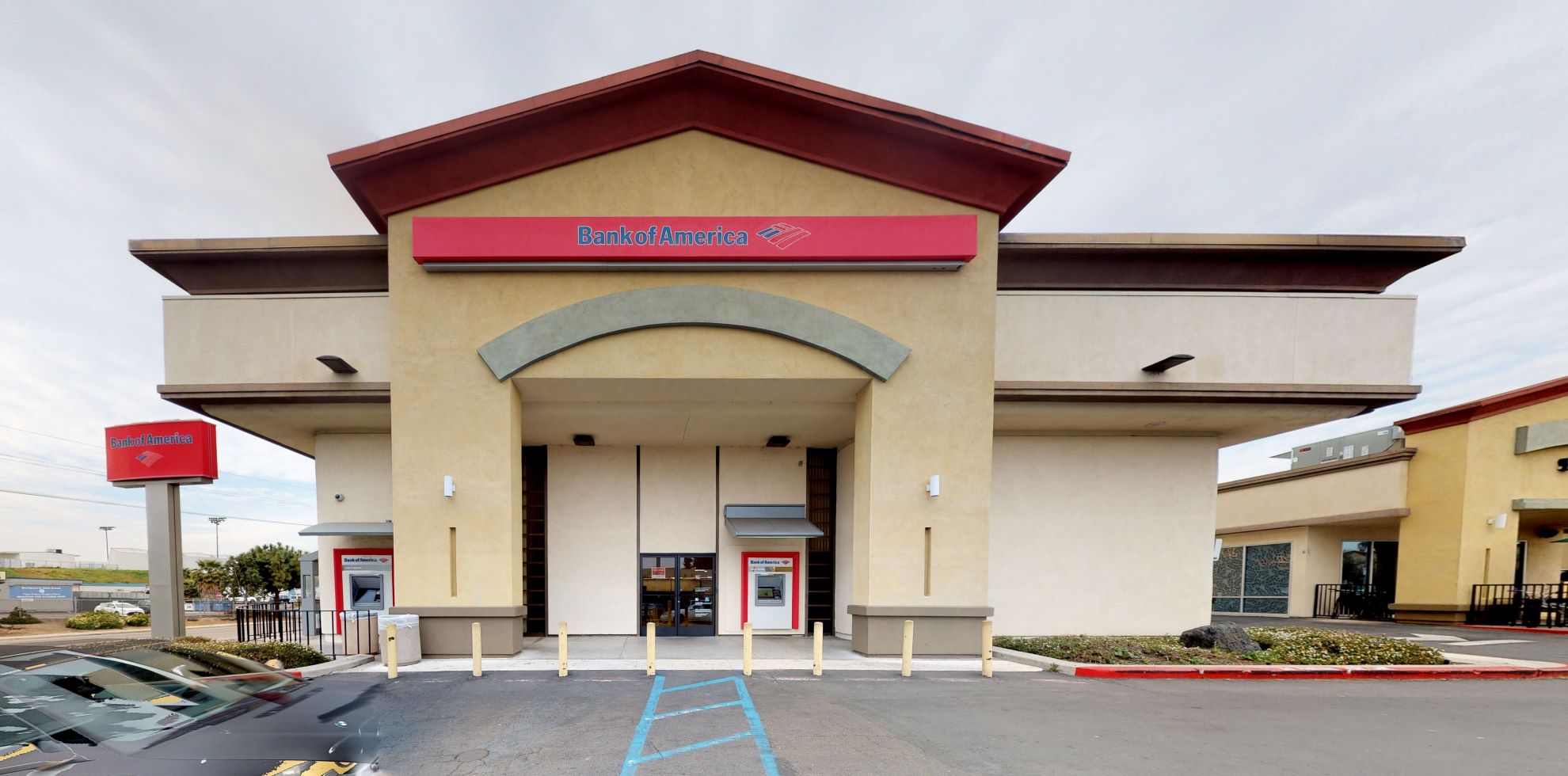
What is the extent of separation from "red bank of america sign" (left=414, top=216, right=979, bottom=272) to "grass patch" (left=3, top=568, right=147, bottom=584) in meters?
67.5

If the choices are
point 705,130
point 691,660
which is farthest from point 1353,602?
point 705,130

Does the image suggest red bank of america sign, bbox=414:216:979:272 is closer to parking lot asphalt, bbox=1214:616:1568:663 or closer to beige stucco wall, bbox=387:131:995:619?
beige stucco wall, bbox=387:131:995:619

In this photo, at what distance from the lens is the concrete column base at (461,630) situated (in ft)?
30.3

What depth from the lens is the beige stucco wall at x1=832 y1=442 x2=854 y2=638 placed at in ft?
40.4

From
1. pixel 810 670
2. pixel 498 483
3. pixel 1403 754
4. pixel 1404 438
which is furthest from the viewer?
pixel 1404 438

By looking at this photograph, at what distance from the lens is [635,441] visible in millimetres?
12812

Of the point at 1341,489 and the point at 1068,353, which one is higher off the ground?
the point at 1068,353

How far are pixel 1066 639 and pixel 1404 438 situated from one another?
1546cm

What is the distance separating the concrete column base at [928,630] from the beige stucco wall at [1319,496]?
16684 millimetres

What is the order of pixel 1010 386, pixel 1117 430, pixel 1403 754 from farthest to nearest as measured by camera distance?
pixel 1117 430 → pixel 1010 386 → pixel 1403 754

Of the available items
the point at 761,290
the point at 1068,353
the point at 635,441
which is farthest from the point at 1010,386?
the point at 635,441

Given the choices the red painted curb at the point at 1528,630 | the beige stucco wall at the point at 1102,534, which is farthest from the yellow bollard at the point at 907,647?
the red painted curb at the point at 1528,630

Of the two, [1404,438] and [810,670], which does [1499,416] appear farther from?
[810,670]

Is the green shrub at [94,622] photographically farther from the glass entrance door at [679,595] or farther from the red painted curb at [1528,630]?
the red painted curb at [1528,630]
